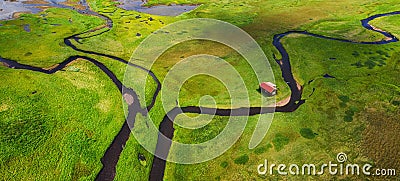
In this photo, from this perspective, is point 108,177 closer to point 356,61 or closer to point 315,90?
point 315,90

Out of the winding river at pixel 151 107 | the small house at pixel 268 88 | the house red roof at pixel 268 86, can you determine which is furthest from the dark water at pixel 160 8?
the small house at pixel 268 88

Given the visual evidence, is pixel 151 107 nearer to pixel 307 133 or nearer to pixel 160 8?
pixel 307 133

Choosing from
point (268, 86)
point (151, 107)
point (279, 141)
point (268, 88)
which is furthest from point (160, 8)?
point (279, 141)

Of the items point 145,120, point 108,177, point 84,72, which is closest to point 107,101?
point 145,120

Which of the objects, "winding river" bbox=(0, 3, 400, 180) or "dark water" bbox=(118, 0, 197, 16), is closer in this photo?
"winding river" bbox=(0, 3, 400, 180)

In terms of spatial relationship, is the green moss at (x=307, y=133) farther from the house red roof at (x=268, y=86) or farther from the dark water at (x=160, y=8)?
the dark water at (x=160, y=8)

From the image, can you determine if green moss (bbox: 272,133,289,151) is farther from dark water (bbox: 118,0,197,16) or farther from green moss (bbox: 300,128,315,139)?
dark water (bbox: 118,0,197,16)

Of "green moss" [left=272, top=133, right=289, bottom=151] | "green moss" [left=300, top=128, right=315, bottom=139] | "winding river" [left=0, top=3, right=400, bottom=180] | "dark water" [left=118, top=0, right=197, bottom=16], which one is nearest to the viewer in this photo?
"winding river" [left=0, top=3, right=400, bottom=180]

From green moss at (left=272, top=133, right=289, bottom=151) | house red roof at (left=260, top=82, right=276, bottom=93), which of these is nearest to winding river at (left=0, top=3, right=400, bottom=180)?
house red roof at (left=260, top=82, right=276, bottom=93)
